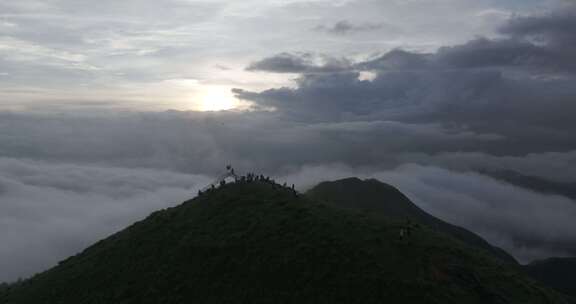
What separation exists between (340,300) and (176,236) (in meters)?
27.1

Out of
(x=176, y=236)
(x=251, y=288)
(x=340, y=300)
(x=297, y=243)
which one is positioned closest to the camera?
(x=340, y=300)

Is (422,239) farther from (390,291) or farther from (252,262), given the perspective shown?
(252,262)

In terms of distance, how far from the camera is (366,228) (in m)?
50.9

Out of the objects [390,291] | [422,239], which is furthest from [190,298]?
[422,239]

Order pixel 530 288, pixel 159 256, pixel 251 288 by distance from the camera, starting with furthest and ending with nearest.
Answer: pixel 159 256 → pixel 530 288 → pixel 251 288

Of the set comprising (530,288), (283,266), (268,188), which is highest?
(268,188)

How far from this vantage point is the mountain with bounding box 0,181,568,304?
132 feet

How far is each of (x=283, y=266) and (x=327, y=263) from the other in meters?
4.54

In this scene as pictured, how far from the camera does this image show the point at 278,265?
44906 mm

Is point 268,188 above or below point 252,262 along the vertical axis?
above

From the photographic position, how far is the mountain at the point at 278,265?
40.2 metres

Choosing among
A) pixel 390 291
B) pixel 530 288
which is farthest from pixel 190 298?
→ pixel 530 288

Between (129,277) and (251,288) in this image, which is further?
(129,277)

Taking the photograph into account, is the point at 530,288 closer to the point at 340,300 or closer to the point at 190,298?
the point at 340,300
